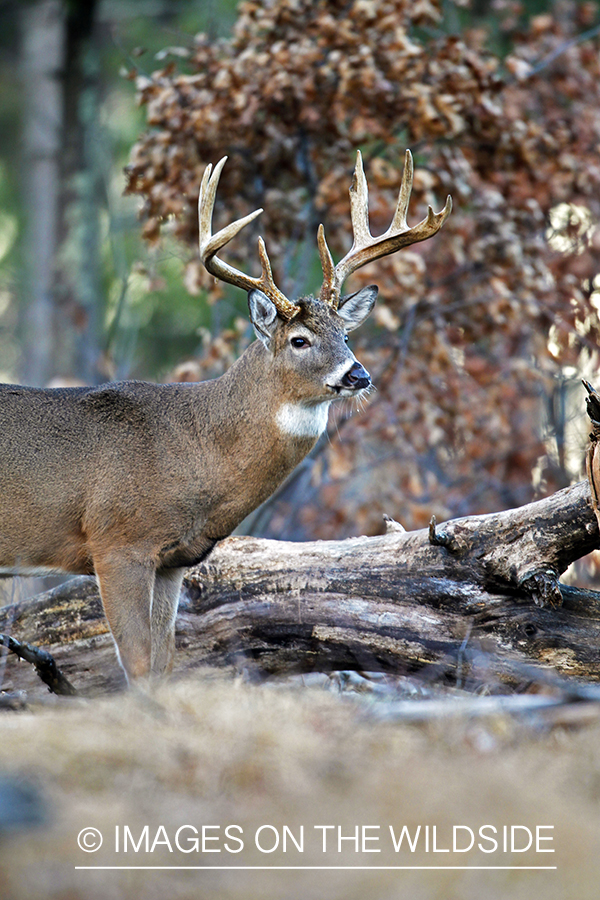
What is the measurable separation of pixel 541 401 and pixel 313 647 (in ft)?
24.1

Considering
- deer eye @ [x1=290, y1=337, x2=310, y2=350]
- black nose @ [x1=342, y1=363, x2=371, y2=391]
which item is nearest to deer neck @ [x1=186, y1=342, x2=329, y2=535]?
deer eye @ [x1=290, y1=337, x2=310, y2=350]

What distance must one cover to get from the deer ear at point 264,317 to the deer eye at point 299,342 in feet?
0.45

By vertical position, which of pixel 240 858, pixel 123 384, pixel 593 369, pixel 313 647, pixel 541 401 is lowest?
pixel 541 401

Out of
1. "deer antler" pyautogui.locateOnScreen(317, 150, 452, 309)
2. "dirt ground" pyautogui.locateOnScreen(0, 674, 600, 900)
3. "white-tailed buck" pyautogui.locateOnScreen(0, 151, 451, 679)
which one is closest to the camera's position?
"dirt ground" pyautogui.locateOnScreen(0, 674, 600, 900)

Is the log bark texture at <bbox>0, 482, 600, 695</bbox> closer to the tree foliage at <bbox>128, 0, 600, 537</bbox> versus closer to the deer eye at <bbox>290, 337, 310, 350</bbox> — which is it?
the deer eye at <bbox>290, 337, 310, 350</bbox>

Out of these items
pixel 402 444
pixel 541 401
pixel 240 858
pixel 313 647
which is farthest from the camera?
pixel 541 401

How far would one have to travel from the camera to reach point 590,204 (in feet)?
34.1

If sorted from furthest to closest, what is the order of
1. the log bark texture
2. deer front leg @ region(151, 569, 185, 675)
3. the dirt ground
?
1. deer front leg @ region(151, 569, 185, 675)
2. the log bark texture
3. the dirt ground

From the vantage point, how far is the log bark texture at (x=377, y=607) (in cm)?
486

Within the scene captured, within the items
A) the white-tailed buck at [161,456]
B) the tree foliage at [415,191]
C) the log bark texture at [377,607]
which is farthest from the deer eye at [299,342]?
the tree foliage at [415,191]

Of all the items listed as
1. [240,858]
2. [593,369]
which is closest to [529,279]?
[593,369]

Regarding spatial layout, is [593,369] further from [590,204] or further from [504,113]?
[504,113]

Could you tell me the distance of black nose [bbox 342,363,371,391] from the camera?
17.0 feet

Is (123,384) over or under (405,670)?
over
